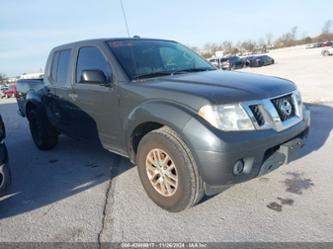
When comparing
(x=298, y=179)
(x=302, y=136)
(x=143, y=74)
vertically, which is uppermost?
(x=143, y=74)

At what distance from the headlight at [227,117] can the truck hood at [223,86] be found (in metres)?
0.07

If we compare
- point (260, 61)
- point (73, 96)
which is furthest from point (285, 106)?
point (260, 61)

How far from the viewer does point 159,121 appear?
10.2ft

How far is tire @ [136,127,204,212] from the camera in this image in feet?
9.57

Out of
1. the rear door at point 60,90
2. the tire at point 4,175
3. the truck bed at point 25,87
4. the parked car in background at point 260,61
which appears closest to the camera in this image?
the tire at point 4,175

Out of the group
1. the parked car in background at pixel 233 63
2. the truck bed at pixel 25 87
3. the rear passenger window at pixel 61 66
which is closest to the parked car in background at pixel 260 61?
the parked car in background at pixel 233 63

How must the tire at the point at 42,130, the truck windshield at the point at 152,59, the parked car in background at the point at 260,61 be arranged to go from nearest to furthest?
the truck windshield at the point at 152,59 < the tire at the point at 42,130 < the parked car in background at the point at 260,61

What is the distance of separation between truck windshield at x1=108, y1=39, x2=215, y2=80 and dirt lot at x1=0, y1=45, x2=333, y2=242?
4.84 ft

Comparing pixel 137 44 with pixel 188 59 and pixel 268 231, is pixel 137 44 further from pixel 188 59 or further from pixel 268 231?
pixel 268 231

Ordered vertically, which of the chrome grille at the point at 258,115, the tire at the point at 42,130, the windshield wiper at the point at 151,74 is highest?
the windshield wiper at the point at 151,74

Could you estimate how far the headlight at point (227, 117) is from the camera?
2.75 m

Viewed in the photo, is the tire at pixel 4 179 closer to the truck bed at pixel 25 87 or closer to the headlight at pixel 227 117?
the headlight at pixel 227 117

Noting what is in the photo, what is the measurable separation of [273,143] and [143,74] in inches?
68.3

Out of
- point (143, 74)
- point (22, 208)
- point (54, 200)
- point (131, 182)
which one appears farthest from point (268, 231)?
A: point (22, 208)
